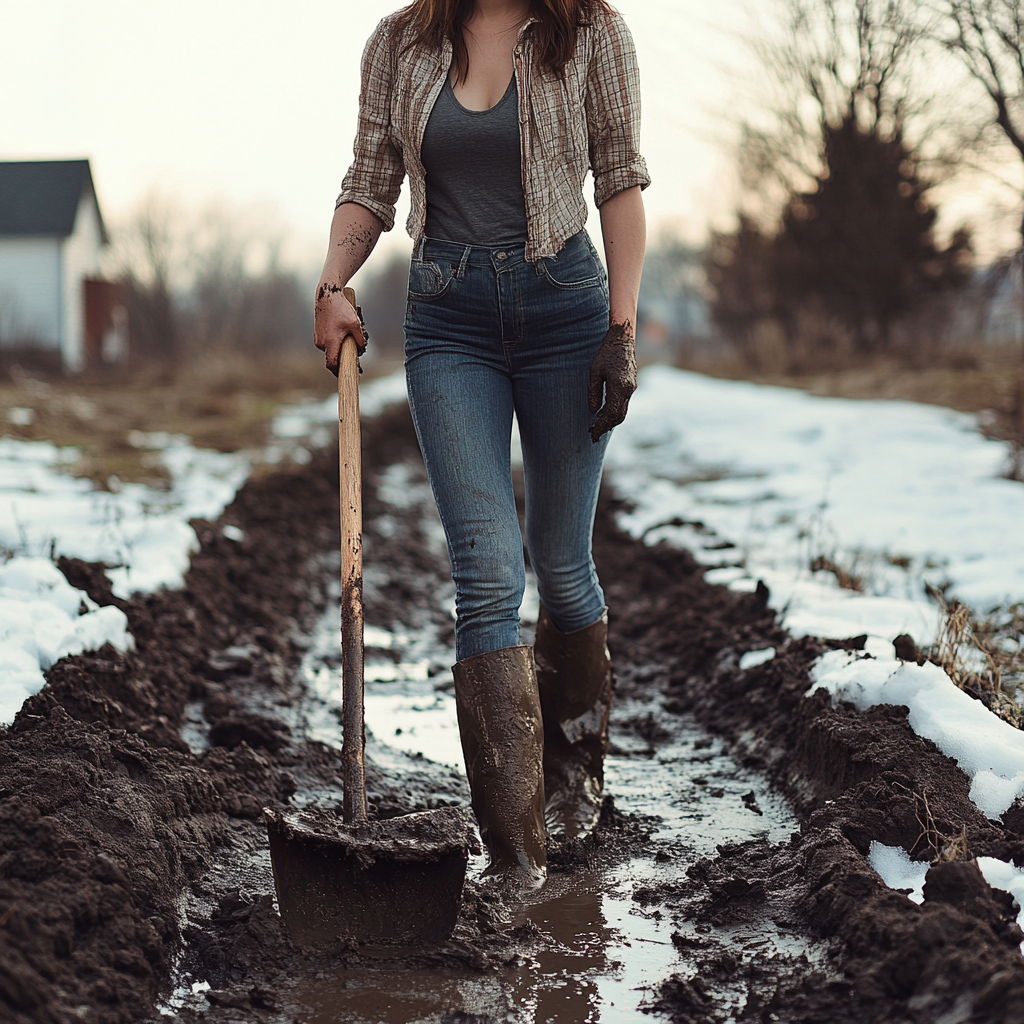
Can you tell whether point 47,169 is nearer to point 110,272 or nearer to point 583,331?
point 110,272

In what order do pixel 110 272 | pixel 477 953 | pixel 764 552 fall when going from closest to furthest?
1. pixel 477 953
2. pixel 764 552
3. pixel 110 272

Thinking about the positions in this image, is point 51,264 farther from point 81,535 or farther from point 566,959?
point 566,959

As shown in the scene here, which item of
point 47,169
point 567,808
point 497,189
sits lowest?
point 567,808

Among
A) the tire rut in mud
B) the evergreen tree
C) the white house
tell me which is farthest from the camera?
the white house

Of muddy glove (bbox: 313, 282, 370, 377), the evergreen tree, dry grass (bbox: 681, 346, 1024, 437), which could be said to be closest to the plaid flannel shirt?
muddy glove (bbox: 313, 282, 370, 377)

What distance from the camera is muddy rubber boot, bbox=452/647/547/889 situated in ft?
7.80

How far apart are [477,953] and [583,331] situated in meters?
1.40

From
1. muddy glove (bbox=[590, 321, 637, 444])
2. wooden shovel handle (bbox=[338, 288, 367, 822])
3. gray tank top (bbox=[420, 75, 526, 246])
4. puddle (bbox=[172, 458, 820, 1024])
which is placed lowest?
puddle (bbox=[172, 458, 820, 1024])

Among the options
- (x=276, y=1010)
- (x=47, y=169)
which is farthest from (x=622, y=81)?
(x=47, y=169)

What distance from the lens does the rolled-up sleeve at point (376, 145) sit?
246 centimetres

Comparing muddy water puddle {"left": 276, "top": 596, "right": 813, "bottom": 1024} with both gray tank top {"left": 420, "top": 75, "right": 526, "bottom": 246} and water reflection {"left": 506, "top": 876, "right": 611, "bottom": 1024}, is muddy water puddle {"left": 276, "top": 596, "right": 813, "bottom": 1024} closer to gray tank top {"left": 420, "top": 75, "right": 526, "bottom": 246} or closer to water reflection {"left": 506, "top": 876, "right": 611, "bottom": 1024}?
water reflection {"left": 506, "top": 876, "right": 611, "bottom": 1024}

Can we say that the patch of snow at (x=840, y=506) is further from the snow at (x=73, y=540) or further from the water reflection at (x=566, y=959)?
the snow at (x=73, y=540)

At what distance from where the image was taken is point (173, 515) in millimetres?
5410

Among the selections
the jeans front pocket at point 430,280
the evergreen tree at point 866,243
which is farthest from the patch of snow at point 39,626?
the evergreen tree at point 866,243
